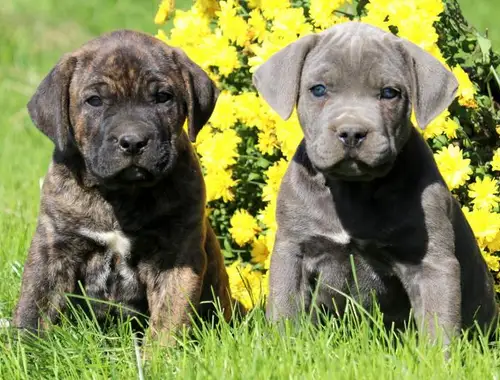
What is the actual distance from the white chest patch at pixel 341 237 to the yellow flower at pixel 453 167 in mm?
1030

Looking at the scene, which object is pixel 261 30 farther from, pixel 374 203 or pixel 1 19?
pixel 1 19

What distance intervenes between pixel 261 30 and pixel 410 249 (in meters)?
2.06

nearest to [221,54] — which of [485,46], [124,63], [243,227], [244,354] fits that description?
[243,227]

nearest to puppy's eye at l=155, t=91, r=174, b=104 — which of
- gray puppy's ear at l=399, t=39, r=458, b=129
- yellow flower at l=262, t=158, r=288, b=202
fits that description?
yellow flower at l=262, t=158, r=288, b=202

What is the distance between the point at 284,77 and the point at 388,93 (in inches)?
19.8

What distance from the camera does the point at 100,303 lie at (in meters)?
5.61

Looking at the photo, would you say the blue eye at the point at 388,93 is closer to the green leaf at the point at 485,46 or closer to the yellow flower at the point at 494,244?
the green leaf at the point at 485,46

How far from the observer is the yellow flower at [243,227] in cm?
655

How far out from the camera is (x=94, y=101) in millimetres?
5387

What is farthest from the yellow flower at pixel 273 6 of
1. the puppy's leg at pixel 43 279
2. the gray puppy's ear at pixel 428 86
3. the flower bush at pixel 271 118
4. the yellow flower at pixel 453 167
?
the puppy's leg at pixel 43 279

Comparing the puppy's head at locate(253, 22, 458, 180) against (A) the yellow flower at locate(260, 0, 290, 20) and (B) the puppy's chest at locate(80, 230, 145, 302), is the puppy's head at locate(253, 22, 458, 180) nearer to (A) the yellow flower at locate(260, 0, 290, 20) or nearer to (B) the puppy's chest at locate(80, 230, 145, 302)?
(B) the puppy's chest at locate(80, 230, 145, 302)

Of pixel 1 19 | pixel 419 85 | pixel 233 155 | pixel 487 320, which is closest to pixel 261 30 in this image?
pixel 233 155

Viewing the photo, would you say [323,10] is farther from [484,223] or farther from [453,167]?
[484,223]

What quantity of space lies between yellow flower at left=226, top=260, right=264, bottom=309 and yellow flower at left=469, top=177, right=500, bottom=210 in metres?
1.37
